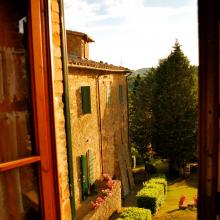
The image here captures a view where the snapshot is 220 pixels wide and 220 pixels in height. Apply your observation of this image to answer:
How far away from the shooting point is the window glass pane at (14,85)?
2.53 metres

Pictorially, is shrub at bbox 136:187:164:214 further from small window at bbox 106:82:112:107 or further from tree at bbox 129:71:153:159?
tree at bbox 129:71:153:159

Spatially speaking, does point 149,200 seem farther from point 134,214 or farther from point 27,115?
point 27,115

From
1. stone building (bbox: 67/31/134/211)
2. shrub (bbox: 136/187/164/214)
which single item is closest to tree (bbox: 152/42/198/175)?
stone building (bbox: 67/31/134/211)

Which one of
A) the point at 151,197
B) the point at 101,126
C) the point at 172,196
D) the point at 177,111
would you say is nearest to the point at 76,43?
the point at 101,126

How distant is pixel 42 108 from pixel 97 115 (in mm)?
12649

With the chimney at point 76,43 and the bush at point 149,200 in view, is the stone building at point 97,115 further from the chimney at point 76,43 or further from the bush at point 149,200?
the bush at point 149,200

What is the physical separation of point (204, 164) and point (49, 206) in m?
1.36

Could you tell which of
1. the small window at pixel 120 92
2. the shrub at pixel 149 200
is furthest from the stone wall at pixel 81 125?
the small window at pixel 120 92

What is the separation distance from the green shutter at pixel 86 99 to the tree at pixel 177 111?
34.8 ft

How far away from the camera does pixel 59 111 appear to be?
3633 mm

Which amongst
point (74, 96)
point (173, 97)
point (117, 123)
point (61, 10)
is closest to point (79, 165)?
point (74, 96)

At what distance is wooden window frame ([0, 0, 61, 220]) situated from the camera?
2.58 meters

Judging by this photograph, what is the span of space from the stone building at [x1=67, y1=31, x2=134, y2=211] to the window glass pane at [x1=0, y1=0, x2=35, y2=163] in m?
8.71

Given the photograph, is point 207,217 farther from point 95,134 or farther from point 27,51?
point 95,134
